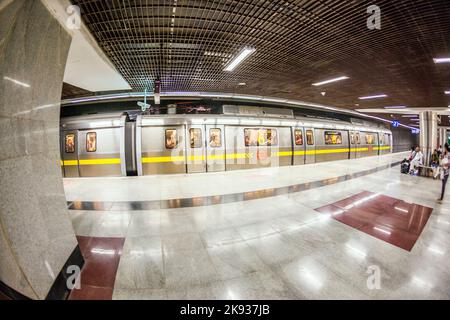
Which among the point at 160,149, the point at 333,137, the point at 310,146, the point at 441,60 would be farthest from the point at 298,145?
the point at 160,149

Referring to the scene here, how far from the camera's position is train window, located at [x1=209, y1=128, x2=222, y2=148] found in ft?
26.6

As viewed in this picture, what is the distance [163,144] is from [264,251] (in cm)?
654

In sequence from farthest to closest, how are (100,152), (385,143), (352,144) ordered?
(385,143) → (352,144) → (100,152)

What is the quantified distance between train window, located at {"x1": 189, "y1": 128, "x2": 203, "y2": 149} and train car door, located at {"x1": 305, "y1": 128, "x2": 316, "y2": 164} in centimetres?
696

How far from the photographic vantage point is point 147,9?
2697 millimetres

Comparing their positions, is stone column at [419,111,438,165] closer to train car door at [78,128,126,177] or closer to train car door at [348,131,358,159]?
train car door at [348,131,358,159]

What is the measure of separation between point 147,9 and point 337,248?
476 cm

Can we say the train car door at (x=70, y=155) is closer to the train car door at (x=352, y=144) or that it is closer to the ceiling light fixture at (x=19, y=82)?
the ceiling light fixture at (x=19, y=82)

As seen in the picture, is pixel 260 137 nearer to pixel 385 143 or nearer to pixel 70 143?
pixel 70 143

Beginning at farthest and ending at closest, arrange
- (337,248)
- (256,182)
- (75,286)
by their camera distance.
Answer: (256,182), (337,248), (75,286)

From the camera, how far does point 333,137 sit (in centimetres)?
1230
